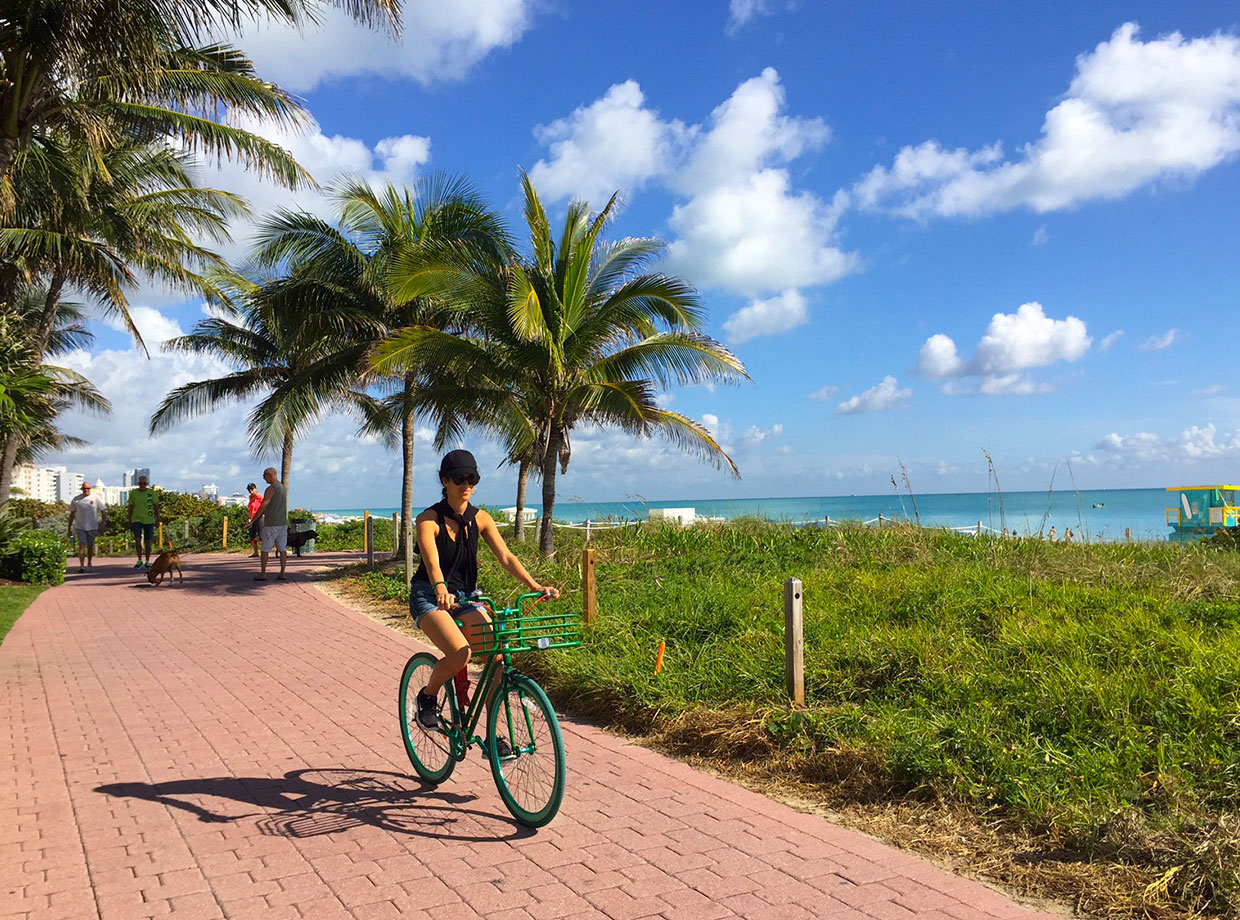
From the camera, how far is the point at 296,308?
17.7 metres

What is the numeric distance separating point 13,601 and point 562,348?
957cm

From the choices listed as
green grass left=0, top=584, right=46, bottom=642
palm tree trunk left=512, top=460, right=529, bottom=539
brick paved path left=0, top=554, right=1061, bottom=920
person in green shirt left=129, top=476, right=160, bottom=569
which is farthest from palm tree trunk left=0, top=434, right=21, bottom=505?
brick paved path left=0, top=554, right=1061, bottom=920

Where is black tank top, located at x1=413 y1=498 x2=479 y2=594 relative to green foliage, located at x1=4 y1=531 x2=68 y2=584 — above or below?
above

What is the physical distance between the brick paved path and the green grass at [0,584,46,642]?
4.96m

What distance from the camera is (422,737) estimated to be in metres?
5.40

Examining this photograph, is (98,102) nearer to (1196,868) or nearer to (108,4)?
(108,4)

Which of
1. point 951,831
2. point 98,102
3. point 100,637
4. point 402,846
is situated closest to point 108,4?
point 98,102

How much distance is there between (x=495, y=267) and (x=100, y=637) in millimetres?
8232

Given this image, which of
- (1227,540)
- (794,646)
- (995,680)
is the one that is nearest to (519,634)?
(794,646)

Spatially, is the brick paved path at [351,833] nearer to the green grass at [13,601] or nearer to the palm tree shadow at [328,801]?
the palm tree shadow at [328,801]

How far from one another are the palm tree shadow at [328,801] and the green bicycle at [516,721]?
8.3 inches

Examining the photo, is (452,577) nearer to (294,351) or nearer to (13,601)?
(13,601)

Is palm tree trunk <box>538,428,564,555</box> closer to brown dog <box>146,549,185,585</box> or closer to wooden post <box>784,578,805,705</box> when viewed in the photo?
brown dog <box>146,549,185,585</box>

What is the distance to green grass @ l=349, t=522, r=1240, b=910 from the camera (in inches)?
177
